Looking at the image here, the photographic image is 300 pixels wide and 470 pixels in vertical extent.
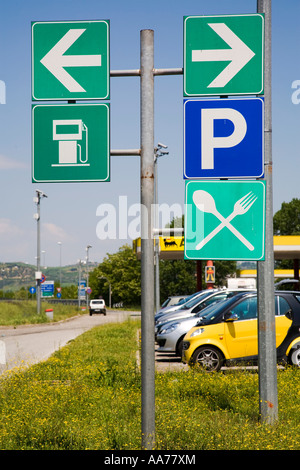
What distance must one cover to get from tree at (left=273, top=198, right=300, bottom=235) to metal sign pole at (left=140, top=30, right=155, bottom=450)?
79.3 metres

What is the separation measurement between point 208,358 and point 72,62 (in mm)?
8264

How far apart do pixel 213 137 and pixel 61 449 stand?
338 cm

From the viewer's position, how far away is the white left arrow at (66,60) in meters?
6.07

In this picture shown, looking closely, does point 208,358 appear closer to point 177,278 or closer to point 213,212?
point 213,212

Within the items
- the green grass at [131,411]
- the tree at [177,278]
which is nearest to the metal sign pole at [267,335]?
the green grass at [131,411]

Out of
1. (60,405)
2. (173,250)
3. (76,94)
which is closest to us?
(76,94)

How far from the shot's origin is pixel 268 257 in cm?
751

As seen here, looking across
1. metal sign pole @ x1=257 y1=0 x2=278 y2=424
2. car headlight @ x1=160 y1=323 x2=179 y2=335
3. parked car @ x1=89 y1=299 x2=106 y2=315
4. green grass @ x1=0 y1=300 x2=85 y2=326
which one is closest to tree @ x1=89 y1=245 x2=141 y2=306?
parked car @ x1=89 y1=299 x2=106 y2=315

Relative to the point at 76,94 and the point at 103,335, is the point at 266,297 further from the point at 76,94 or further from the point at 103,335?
the point at 103,335

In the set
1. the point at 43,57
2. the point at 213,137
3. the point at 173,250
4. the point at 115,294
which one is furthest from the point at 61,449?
the point at 115,294

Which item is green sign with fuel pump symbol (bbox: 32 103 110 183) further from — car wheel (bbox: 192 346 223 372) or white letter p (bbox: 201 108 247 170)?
car wheel (bbox: 192 346 223 372)

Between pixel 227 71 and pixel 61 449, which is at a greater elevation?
pixel 227 71

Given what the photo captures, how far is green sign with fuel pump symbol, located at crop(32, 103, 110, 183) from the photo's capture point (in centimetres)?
596
